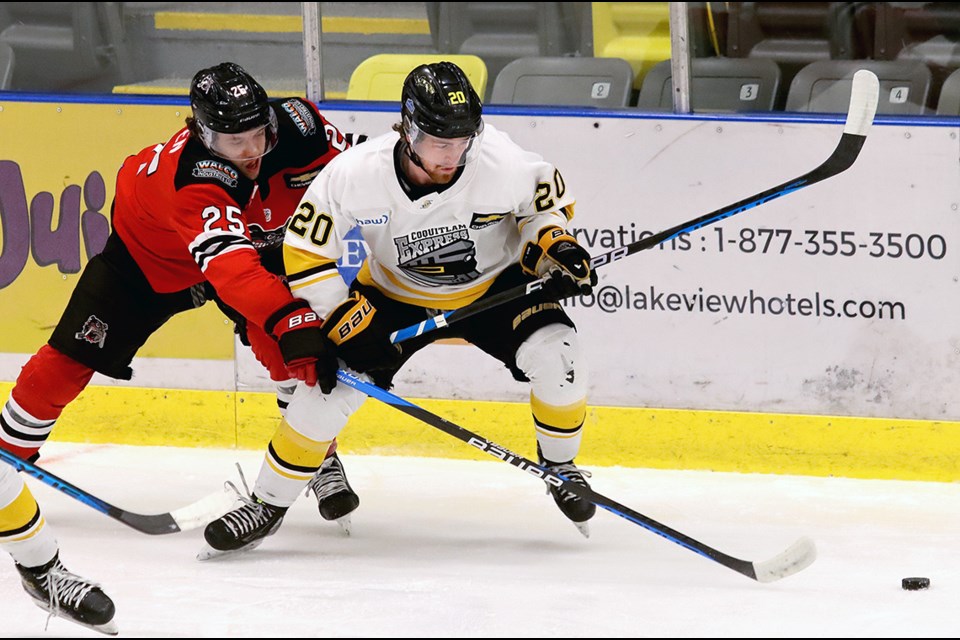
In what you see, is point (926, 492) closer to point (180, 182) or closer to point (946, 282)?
point (946, 282)

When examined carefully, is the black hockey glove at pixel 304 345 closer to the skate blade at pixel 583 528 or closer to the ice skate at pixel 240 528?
the ice skate at pixel 240 528

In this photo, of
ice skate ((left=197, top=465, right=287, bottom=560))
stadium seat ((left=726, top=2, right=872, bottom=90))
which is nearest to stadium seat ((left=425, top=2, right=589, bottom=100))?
stadium seat ((left=726, top=2, right=872, bottom=90))

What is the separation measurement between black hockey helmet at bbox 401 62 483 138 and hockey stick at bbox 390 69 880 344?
0.36 metres

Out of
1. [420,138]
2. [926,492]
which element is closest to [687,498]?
[926,492]

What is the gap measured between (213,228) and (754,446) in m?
1.57

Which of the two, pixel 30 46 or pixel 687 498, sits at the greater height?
pixel 30 46

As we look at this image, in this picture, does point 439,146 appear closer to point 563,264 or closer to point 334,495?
point 563,264

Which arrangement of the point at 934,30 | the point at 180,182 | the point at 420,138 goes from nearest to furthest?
the point at 420,138, the point at 180,182, the point at 934,30

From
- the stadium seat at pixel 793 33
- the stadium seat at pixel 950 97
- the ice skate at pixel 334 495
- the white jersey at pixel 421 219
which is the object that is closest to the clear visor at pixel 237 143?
the white jersey at pixel 421 219

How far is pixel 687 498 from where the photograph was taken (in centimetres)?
348

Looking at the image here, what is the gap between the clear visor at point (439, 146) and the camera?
2740 millimetres

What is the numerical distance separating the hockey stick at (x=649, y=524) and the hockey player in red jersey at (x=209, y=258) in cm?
11

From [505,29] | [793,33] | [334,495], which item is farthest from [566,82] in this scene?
[334,495]

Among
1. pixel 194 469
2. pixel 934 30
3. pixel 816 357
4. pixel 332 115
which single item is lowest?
pixel 194 469
